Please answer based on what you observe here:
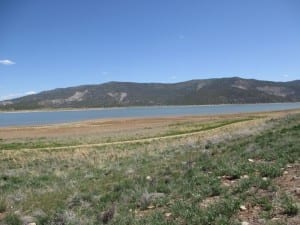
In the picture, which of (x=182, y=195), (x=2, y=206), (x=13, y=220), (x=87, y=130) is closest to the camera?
(x=13, y=220)

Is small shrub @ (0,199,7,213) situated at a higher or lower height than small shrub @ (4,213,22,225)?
lower

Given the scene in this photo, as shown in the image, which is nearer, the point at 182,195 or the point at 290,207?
the point at 290,207

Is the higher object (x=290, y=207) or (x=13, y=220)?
(x=290, y=207)

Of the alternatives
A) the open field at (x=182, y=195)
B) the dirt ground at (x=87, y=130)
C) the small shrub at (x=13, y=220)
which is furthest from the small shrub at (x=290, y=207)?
the dirt ground at (x=87, y=130)

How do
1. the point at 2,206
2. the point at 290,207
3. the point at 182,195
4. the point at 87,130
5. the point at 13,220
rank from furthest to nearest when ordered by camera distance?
the point at 87,130 → the point at 2,206 → the point at 182,195 → the point at 13,220 → the point at 290,207

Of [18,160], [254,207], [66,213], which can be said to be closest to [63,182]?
[66,213]

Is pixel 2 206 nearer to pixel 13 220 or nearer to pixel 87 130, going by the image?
pixel 13 220

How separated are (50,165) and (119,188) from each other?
1165cm

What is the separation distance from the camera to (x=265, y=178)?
10.3 m

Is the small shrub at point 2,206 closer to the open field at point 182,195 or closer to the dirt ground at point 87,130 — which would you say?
the open field at point 182,195

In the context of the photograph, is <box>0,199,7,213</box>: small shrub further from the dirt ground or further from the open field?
the dirt ground

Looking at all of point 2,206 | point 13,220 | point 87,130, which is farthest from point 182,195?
point 87,130

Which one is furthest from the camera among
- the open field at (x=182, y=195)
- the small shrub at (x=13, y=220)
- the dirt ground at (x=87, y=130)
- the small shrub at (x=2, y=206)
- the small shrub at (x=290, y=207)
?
the dirt ground at (x=87, y=130)

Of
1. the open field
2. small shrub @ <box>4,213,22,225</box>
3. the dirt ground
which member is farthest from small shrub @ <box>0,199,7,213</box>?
the dirt ground
